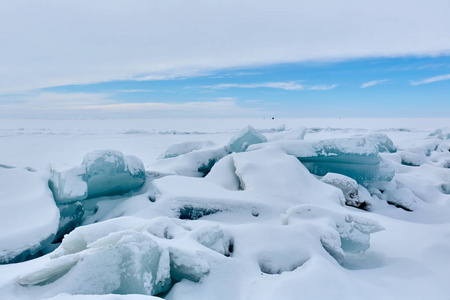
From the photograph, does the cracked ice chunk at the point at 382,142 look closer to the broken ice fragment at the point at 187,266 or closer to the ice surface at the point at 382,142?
the ice surface at the point at 382,142

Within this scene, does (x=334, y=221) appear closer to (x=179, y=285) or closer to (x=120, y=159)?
(x=179, y=285)

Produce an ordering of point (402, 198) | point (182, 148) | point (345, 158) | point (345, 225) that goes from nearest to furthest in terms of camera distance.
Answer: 1. point (345, 225)
2. point (402, 198)
3. point (345, 158)
4. point (182, 148)

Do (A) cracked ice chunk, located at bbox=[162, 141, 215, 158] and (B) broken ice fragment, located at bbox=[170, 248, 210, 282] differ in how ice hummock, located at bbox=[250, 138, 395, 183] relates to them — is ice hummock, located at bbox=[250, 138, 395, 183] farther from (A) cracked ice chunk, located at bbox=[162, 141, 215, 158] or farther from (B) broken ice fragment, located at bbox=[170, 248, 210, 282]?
(B) broken ice fragment, located at bbox=[170, 248, 210, 282]

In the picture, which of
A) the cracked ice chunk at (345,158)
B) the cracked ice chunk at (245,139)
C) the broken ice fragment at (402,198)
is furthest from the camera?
the cracked ice chunk at (245,139)

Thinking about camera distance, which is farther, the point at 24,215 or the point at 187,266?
the point at 24,215

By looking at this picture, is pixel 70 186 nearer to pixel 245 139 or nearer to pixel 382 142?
pixel 245 139

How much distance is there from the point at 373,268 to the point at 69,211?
3.28m

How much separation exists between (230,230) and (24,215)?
212 centimetres

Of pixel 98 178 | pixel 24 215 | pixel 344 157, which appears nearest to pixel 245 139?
pixel 344 157

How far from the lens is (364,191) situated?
206 inches

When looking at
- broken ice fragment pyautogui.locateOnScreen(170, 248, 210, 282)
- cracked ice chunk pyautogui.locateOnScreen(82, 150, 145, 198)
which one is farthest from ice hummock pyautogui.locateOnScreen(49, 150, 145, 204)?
broken ice fragment pyautogui.locateOnScreen(170, 248, 210, 282)

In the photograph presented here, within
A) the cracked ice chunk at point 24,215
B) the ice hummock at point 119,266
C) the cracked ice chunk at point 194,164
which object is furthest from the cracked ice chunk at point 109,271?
the cracked ice chunk at point 194,164

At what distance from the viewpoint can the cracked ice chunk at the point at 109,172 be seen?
13.3 feet

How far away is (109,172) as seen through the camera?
412 centimetres
